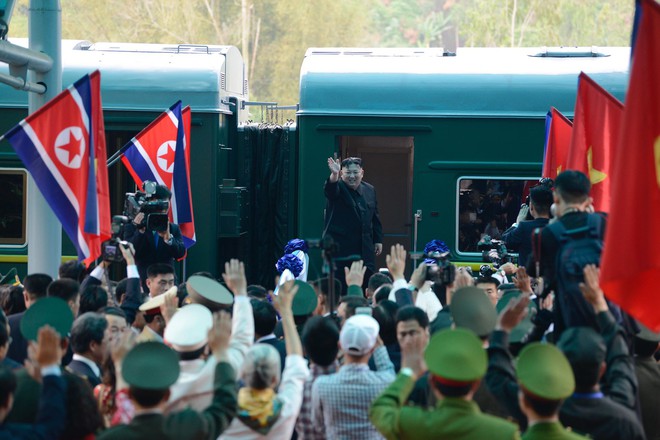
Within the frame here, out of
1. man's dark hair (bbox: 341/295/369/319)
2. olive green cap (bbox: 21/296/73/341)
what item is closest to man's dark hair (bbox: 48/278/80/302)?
olive green cap (bbox: 21/296/73/341)

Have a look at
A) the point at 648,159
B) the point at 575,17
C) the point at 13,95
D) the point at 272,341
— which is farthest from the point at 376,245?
the point at 575,17

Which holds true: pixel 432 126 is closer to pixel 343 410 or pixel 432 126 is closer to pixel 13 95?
pixel 13 95

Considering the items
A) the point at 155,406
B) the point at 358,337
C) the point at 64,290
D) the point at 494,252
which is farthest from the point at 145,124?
the point at 155,406

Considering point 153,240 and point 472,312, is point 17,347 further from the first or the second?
point 153,240

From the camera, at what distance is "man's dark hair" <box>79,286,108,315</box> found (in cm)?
656

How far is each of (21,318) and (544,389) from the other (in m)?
2.82

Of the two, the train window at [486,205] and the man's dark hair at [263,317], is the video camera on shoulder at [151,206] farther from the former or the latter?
the train window at [486,205]

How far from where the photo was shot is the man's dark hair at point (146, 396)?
4.07 metres

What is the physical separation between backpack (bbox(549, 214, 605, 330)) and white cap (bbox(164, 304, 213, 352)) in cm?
179

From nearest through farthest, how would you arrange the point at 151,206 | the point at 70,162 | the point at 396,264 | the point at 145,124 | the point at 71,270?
the point at 396,264 < the point at 71,270 < the point at 70,162 < the point at 151,206 < the point at 145,124

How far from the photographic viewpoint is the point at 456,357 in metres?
4.05

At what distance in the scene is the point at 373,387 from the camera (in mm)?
4738

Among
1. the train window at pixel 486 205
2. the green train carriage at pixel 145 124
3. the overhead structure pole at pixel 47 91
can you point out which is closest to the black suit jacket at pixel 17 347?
the overhead structure pole at pixel 47 91

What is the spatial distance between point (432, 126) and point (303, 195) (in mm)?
1339
